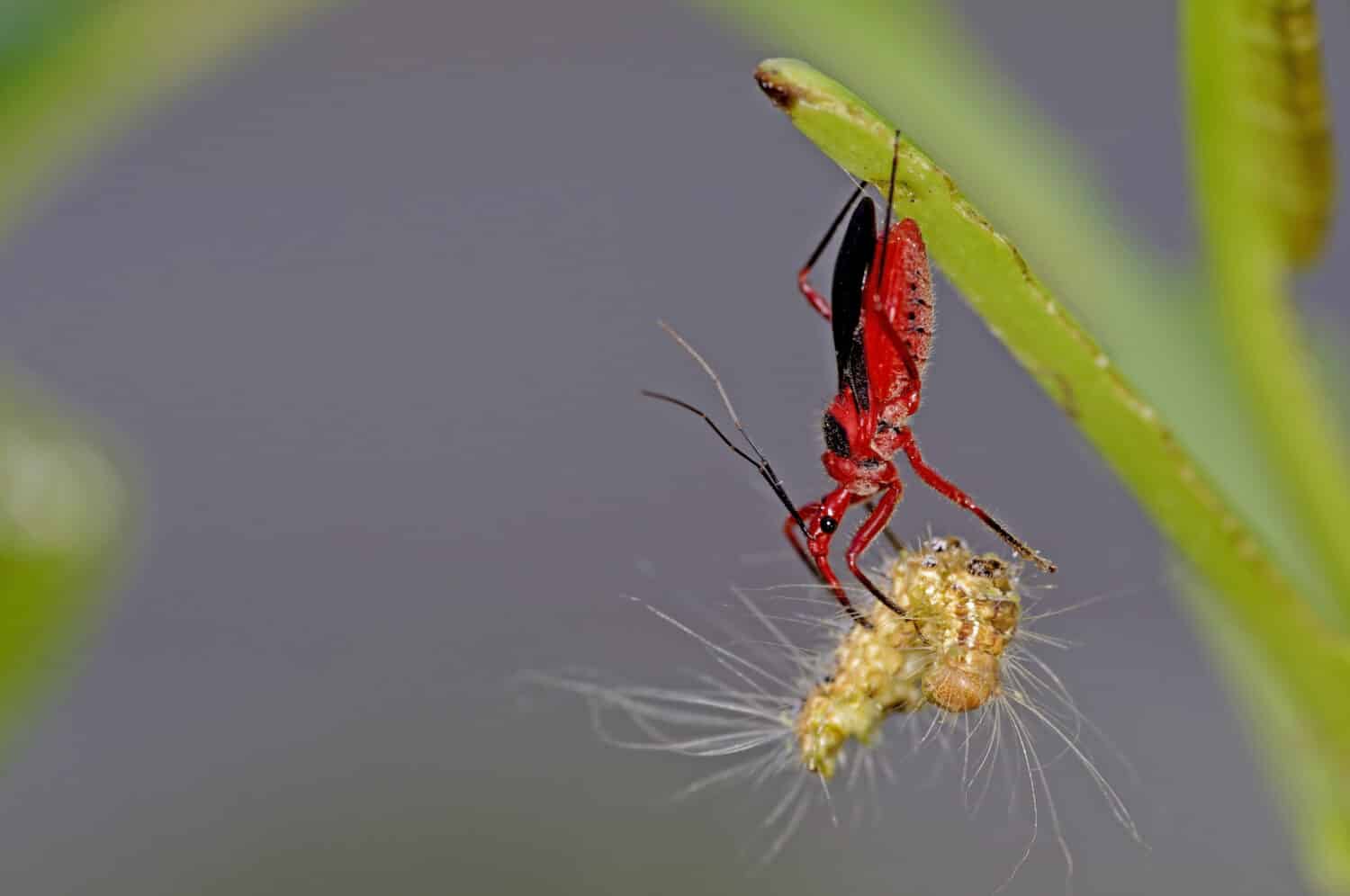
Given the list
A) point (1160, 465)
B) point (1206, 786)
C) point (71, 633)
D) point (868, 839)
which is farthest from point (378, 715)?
point (1160, 465)

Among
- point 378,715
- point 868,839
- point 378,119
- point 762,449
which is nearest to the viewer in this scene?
point 762,449

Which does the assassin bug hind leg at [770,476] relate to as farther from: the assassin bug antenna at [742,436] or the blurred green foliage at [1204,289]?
the blurred green foliage at [1204,289]

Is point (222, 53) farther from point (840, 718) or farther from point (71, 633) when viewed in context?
point (840, 718)

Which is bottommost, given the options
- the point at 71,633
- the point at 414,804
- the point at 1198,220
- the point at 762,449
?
the point at 414,804

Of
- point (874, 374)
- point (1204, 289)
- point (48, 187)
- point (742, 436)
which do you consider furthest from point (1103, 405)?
point (48, 187)

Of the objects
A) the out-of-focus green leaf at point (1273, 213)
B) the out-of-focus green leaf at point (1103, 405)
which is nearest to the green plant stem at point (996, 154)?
the out-of-focus green leaf at point (1273, 213)

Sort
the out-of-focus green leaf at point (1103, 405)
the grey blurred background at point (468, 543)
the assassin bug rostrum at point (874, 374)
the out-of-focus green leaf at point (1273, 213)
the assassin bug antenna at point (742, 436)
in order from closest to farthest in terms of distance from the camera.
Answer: the out-of-focus green leaf at point (1103, 405)
the out-of-focus green leaf at point (1273, 213)
the assassin bug rostrum at point (874, 374)
the assassin bug antenna at point (742, 436)
the grey blurred background at point (468, 543)

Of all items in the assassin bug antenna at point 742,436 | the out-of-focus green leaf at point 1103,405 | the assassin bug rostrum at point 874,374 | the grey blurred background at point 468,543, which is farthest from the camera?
the grey blurred background at point 468,543
